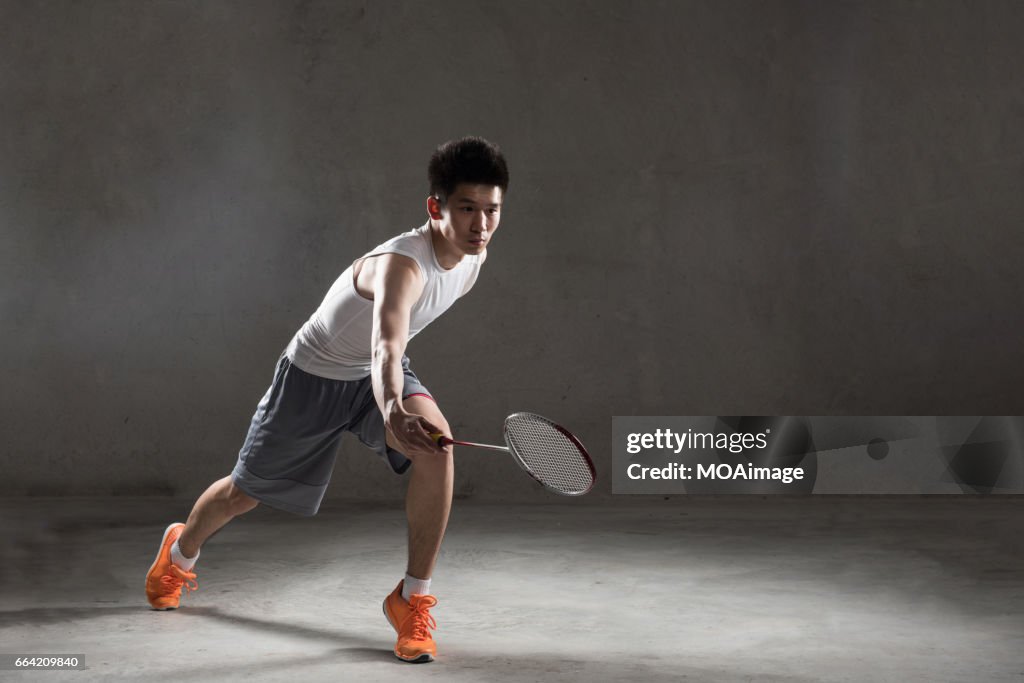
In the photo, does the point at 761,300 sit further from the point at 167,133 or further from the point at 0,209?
the point at 0,209

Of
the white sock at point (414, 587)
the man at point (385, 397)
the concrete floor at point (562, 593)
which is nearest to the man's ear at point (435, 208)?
the man at point (385, 397)

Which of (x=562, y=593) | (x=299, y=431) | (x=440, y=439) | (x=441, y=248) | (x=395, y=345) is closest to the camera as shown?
(x=440, y=439)

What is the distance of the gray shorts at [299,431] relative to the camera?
288cm

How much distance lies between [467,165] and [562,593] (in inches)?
54.7

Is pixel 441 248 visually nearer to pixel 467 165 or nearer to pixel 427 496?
pixel 467 165

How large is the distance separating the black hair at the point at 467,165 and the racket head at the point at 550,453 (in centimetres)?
53

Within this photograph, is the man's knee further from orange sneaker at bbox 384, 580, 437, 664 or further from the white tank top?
orange sneaker at bbox 384, 580, 437, 664

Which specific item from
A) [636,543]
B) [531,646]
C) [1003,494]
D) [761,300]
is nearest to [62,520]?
[636,543]

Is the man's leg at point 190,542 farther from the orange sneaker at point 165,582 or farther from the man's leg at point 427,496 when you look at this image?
the man's leg at point 427,496

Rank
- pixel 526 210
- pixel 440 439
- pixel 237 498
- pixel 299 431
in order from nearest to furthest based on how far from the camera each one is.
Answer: pixel 440 439
pixel 299 431
pixel 237 498
pixel 526 210

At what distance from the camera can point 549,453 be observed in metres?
2.58

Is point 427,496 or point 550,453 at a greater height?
point 550,453

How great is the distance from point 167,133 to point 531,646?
10.5 ft

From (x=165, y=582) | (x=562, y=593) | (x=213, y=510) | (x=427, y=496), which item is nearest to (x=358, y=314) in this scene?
(x=427, y=496)
